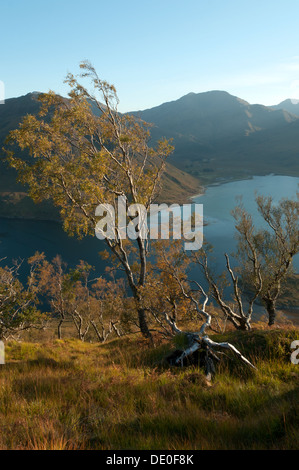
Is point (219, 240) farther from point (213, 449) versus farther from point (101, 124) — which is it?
point (213, 449)

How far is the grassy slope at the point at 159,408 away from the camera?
356cm

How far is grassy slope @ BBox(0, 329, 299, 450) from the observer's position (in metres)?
3.56

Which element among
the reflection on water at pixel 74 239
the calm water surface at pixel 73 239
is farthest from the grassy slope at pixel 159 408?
the calm water surface at pixel 73 239

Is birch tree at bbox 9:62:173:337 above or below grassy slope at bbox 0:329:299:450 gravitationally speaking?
above

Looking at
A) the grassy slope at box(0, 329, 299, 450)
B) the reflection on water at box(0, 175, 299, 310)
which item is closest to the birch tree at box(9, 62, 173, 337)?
the grassy slope at box(0, 329, 299, 450)

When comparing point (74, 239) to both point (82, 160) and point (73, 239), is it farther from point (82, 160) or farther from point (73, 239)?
point (82, 160)

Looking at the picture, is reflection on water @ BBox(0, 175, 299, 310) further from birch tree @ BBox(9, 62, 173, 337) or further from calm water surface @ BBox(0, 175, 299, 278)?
birch tree @ BBox(9, 62, 173, 337)

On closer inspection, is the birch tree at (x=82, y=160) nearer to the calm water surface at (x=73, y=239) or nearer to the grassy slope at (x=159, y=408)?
the grassy slope at (x=159, y=408)

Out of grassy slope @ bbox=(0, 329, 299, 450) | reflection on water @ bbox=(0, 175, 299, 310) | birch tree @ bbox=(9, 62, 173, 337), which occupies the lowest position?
reflection on water @ bbox=(0, 175, 299, 310)

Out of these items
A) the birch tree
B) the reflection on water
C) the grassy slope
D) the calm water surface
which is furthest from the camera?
the calm water surface

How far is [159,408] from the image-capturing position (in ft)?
14.7

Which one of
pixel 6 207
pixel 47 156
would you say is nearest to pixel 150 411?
pixel 47 156

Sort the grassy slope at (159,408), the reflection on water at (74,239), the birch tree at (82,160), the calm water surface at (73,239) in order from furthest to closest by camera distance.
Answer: the calm water surface at (73,239) < the reflection on water at (74,239) < the birch tree at (82,160) < the grassy slope at (159,408)
